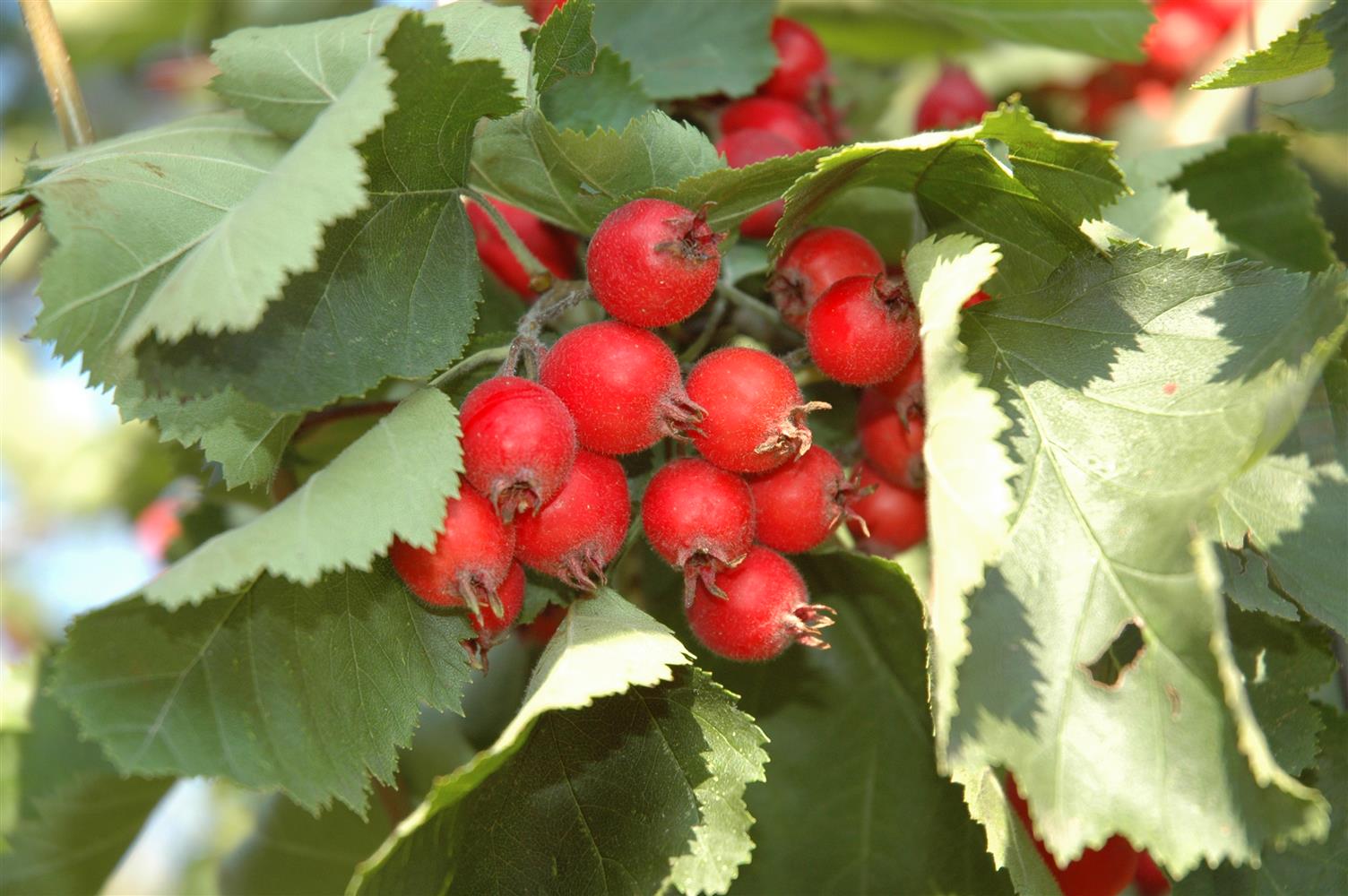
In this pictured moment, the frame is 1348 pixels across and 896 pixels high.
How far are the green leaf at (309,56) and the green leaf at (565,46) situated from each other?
22mm

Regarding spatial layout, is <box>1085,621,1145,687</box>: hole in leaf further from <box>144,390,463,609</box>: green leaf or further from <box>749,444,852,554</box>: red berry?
<box>144,390,463,609</box>: green leaf

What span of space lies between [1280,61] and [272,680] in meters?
1.12

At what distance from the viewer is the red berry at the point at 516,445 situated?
1.01 m

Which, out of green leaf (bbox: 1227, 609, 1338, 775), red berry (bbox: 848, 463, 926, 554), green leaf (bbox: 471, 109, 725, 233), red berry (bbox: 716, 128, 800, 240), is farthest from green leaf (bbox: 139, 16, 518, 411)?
green leaf (bbox: 1227, 609, 1338, 775)

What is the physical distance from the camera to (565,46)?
3.88ft

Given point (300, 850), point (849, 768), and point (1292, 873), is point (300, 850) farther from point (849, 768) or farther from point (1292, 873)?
point (1292, 873)

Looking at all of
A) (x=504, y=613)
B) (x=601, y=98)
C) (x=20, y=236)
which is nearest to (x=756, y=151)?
(x=601, y=98)

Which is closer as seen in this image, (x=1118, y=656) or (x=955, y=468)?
(x=955, y=468)

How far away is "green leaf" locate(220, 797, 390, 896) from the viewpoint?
63.1 inches

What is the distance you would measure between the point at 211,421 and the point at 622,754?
492 mm

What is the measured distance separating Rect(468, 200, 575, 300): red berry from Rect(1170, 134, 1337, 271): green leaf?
0.81 metres

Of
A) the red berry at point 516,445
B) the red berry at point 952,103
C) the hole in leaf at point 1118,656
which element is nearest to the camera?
the red berry at point 516,445

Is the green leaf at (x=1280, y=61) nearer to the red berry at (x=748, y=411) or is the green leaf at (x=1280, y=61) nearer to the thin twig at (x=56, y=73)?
the red berry at (x=748, y=411)

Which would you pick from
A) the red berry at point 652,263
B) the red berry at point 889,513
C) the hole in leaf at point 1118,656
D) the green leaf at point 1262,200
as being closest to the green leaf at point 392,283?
the red berry at point 652,263
